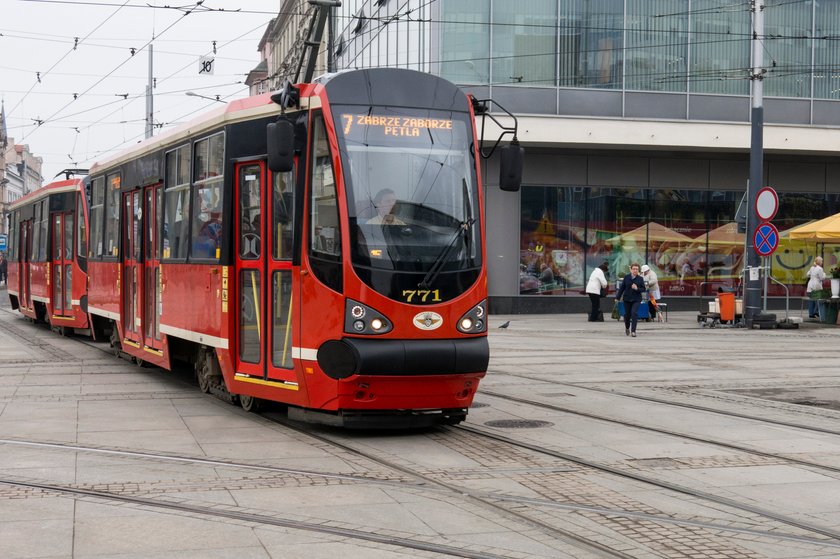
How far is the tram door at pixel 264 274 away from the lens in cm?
1031

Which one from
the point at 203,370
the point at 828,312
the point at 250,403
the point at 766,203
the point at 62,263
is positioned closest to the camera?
the point at 250,403

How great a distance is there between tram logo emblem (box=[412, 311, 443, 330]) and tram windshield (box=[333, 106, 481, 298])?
9.7 inches

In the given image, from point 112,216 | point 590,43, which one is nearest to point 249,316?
point 112,216

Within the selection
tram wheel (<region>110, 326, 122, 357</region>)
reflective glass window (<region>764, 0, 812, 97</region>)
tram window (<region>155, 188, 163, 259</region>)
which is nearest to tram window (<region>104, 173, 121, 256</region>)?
tram wheel (<region>110, 326, 122, 357</region>)

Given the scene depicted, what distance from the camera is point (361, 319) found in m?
9.44

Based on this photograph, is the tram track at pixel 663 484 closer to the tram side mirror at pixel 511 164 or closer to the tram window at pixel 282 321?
the tram window at pixel 282 321

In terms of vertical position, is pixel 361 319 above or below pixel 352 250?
below

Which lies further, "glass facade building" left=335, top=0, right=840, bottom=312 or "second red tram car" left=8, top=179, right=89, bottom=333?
"glass facade building" left=335, top=0, right=840, bottom=312

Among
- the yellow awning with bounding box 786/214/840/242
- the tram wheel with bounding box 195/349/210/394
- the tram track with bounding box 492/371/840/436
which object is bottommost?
the tram track with bounding box 492/371/840/436

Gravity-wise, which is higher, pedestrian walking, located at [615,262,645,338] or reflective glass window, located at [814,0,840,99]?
reflective glass window, located at [814,0,840,99]

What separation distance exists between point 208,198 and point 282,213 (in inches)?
72.8

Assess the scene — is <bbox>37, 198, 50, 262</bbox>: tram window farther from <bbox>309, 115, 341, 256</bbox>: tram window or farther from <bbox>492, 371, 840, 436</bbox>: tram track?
<bbox>309, 115, 341, 256</bbox>: tram window

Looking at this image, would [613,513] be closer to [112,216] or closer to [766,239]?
[112,216]

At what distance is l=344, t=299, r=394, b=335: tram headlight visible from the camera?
9430mm
